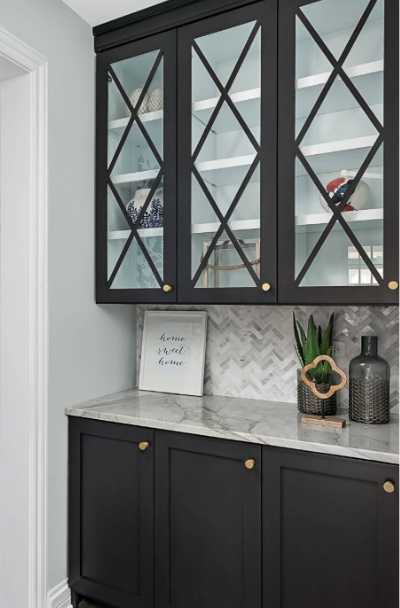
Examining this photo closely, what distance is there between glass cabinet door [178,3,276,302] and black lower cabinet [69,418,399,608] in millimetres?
610

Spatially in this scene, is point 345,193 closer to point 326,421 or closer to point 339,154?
point 339,154

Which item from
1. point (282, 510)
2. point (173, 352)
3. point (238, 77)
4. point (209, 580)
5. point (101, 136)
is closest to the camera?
point (282, 510)

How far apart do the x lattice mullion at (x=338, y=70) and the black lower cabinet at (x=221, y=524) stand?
1107mm

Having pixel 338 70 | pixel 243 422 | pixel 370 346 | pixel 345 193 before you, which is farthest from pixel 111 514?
pixel 338 70

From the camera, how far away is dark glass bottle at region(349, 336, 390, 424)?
1.67m

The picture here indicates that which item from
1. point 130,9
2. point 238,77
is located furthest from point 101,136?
point 238,77

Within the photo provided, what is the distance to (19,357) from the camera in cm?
180

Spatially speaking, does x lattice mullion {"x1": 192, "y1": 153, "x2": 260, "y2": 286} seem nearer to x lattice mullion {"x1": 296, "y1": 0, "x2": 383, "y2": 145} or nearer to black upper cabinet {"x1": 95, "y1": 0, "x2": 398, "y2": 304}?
black upper cabinet {"x1": 95, "y1": 0, "x2": 398, "y2": 304}

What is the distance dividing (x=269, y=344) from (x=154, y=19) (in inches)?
57.5

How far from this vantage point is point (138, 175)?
1.98m

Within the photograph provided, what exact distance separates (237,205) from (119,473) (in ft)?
3.76

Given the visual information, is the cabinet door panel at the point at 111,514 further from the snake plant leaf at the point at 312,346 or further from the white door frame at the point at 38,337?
the snake plant leaf at the point at 312,346

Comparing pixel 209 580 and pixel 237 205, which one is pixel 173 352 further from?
pixel 209 580

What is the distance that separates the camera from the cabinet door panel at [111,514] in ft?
5.78
